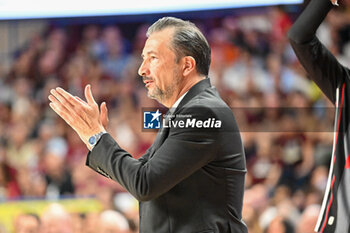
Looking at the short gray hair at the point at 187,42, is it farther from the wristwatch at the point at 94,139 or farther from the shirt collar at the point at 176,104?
the wristwatch at the point at 94,139

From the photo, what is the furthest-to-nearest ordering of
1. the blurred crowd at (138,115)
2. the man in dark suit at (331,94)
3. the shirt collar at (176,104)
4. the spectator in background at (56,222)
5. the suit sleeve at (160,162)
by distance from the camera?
the spectator in background at (56,222)
the blurred crowd at (138,115)
the shirt collar at (176,104)
the suit sleeve at (160,162)
the man in dark suit at (331,94)

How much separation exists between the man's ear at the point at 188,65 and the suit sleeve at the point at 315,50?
417 mm

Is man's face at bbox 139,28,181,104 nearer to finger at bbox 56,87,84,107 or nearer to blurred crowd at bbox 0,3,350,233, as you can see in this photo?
finger at bbox 56,87,84,107

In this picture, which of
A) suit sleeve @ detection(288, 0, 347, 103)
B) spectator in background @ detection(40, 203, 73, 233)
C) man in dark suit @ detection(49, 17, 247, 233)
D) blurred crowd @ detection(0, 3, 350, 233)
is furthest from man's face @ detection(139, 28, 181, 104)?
spectator in background @ detection(40, 203, 73, 233)

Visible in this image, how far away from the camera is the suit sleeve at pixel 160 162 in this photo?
1.50 m

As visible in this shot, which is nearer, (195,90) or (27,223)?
(195,90)

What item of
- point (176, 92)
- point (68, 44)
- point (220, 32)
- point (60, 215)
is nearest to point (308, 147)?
point (220, 32)

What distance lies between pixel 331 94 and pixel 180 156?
1.52 ft

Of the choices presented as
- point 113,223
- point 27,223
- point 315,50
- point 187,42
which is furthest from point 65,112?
point 27,223

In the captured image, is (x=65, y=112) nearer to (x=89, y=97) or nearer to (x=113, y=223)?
(x=89, y=97)

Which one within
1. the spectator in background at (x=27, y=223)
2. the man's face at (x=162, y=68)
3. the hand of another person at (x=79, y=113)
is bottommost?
the spectator in background at (x=27, y=223)

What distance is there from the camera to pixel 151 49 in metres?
1.74

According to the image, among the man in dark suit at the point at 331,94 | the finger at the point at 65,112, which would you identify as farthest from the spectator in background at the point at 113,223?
the man in dark suit at the point at 331,94

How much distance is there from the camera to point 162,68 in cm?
173
